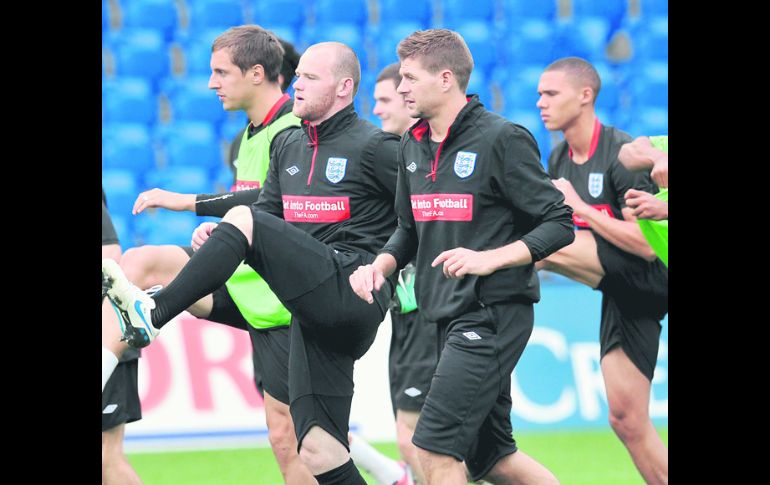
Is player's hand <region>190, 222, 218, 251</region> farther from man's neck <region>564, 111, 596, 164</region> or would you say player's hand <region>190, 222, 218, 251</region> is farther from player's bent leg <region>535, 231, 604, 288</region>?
man's neck <region>564, 111, 596, 164</region>

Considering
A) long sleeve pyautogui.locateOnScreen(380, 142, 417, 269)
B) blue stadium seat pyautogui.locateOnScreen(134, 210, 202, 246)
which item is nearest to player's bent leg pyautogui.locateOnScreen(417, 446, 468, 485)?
long sleeve pyautogui.locateOnScreen(380, 142, 417, 269)

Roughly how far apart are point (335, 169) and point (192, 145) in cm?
616

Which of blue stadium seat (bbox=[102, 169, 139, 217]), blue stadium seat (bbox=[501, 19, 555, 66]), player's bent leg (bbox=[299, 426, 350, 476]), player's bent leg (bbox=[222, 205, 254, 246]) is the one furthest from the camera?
blue stadium seat (bbox=[501, 19, 555, 66])

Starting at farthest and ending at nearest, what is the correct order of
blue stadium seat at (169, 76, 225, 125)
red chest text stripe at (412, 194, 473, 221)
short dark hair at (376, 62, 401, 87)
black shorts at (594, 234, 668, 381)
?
blue stadium seat at (169, 76, 225, 125)
short dark hair at (376, 62, 401, 87)
black shorts at (594, 234, 668, 381)
red chest text stripe at (412, 194, 473, 221)

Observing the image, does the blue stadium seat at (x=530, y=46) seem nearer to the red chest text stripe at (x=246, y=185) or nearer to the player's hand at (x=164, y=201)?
the red chest text stripe at (x=246, y=185)

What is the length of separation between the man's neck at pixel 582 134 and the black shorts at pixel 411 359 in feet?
3.91

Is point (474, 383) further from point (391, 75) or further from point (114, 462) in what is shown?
point (391, 75)

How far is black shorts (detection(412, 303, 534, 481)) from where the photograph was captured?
4.32m

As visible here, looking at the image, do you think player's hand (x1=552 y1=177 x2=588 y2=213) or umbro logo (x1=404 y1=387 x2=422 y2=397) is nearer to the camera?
player's hand (x1=552 y1=177 x2=588 y2=213)

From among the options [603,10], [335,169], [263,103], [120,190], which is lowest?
[335,169]

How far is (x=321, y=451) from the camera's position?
15.5ft

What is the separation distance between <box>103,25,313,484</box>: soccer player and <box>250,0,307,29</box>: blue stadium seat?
226 inches

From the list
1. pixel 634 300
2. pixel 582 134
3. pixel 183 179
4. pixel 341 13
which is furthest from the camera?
pixel 341 13

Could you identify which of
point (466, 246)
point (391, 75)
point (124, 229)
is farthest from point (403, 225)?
point (124, 229)
